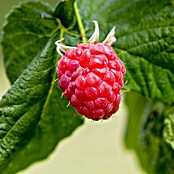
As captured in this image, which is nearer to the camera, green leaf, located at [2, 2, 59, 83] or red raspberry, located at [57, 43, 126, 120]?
red raspberry, located at [57, 43, 126, 120]

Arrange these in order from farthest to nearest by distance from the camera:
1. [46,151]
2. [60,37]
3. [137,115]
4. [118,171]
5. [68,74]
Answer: [118,171] < [137,115] < [46,151] < [60,37] < [68,74]

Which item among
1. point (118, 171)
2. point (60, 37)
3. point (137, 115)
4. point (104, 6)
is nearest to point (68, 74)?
point (60, 37)

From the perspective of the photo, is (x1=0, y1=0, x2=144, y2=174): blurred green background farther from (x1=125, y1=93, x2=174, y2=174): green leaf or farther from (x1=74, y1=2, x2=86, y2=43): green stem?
(x1=74, y1=2, x2=86, y2=43): green stem

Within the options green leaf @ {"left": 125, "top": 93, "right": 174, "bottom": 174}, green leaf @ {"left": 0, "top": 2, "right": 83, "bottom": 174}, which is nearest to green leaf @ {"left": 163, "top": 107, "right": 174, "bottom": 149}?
green leaf @ {"left": 125, "top": 93, "right": 174, "bottom": 174}

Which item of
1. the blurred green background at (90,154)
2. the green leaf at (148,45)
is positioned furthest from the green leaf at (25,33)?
the blurred green background at (90,154)

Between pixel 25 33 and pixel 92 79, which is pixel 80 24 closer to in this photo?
pixel 25 33

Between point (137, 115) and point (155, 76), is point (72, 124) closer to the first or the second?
point (155, 76)
